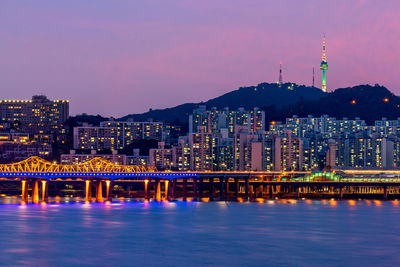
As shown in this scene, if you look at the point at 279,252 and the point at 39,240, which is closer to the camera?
the point at 279,252

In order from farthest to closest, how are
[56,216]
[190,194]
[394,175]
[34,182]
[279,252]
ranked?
1. [190,194]
2. [394,175]
3. [34,182]
4. [56,216]
5. [279,252]

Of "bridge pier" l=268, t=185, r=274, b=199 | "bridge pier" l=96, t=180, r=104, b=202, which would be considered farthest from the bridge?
"bridge pier" l=96, t=180, r=104, b=202

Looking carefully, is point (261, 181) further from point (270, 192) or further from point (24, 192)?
point (24, 192)

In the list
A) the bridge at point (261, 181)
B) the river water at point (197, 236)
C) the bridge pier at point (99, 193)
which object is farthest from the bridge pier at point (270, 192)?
the river water at point (197, 236)

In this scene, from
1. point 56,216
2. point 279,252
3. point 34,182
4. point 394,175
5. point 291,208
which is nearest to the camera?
point 279,252

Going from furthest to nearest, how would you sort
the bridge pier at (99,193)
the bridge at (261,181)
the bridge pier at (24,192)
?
1. the bridge at (261,181)
2. the bridge pier at (99,193)
3. the bridge pier at (24,192)

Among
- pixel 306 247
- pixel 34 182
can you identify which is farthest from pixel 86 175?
pixel 306 247

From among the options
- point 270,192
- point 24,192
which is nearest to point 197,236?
point 24,192

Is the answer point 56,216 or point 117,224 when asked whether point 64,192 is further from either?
point 117,224

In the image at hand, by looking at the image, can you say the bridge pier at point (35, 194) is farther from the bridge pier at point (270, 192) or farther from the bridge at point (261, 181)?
the bridge pier at point (270, 192)
